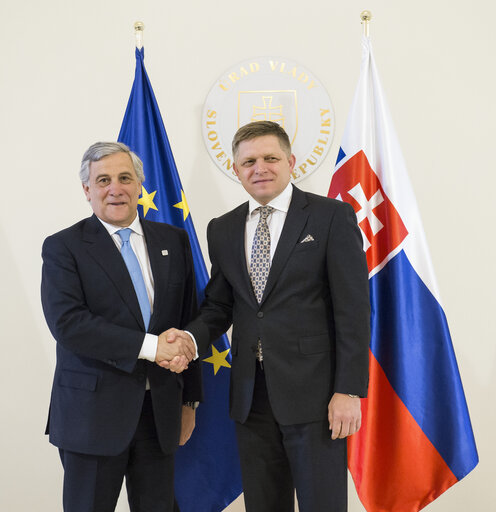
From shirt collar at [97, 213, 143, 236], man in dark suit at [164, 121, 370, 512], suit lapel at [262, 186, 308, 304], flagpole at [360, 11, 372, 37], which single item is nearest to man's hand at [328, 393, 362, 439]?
man in dark suit at [164, 121, 370, 512]

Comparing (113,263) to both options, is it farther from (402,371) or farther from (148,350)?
(402,371)

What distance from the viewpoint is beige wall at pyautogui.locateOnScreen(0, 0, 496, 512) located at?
2.65 meters

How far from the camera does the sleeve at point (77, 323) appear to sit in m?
1.69

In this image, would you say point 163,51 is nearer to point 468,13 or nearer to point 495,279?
point 468,13

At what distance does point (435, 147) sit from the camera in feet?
8.73

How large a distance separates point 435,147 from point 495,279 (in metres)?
0.72

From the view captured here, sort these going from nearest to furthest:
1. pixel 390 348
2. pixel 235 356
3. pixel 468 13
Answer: pixel 235 356 < pixel 390 348 < pixel 468 13

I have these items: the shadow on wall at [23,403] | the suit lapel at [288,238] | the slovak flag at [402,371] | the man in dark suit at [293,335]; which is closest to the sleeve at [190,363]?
the man in dark suit at [293,335]

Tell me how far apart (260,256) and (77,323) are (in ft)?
2.08

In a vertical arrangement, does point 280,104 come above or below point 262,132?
above

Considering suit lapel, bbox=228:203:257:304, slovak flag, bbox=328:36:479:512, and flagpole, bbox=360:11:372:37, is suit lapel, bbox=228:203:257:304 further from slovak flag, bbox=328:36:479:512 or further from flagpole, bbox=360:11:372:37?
flagpole, bbox=360:11:372:37

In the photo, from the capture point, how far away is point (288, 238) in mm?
1746

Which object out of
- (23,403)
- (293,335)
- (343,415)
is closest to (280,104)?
(293,335)

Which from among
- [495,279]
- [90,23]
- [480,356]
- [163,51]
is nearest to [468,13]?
[495,279]
